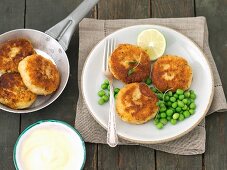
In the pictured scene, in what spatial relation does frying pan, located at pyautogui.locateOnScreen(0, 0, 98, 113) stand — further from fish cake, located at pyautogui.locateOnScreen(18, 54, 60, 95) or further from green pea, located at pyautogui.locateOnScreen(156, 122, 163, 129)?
green pea, located at pyautogui.locateOnScreen(156, 122, 163, 129)

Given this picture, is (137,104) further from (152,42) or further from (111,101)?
(152,42)

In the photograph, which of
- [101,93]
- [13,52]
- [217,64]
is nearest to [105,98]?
[101,93]

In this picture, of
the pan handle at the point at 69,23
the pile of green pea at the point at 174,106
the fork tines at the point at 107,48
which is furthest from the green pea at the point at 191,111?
the pan handle at the point at 69,23

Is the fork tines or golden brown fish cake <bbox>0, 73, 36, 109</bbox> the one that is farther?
the fork tines

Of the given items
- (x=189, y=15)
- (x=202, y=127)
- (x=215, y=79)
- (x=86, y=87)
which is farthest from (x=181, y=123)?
Answer: (x=189, y=15)

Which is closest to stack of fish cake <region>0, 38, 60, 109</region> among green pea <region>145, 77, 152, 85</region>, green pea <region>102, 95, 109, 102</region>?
green pea <region>102, 95, 109, 102</region>

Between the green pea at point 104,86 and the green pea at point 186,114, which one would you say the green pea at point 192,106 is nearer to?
the green pea at point 186,114
